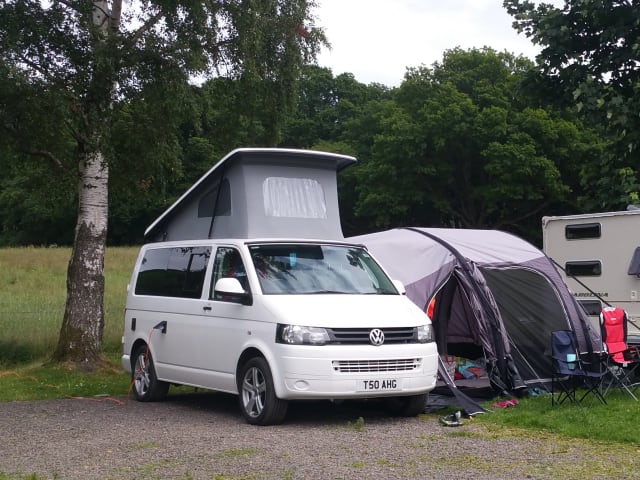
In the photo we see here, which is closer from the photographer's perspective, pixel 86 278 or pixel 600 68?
pixel 86 278

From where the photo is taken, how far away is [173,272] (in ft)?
36.7

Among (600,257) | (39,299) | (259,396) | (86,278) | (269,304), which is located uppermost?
(600,257)

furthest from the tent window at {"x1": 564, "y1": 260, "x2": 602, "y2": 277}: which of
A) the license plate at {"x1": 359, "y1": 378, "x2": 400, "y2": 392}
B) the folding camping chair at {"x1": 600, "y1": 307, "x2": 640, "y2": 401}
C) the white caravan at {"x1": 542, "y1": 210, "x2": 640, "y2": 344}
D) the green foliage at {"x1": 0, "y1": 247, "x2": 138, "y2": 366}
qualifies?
the green foliage at {"x1": 0, "y1": 247, "x2": 138, "y2": 366}

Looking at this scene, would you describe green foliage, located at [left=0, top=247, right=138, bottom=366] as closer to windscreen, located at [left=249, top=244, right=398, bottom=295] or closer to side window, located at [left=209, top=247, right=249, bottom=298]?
side window, located at [left=209, top=247, right=249, bottom=298]

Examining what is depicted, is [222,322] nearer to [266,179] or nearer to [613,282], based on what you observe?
[266,179]

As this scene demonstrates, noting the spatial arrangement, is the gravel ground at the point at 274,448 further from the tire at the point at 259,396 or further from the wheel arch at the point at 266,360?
the wheel arch at the point at 266,360

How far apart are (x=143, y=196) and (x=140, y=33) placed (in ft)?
11.9

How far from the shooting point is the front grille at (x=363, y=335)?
8.87 m

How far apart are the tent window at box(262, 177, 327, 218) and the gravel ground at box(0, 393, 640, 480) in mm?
2353

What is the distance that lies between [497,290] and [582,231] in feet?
8.20

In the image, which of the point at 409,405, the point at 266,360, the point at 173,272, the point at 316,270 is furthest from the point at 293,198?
the point at 409,405

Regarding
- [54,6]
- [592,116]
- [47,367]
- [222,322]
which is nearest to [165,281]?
[222,322]

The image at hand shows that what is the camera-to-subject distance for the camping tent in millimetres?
11070

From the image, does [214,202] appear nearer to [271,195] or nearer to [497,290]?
[271,195]
